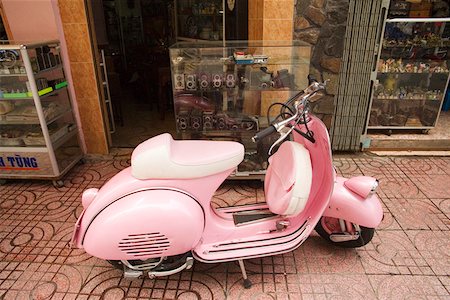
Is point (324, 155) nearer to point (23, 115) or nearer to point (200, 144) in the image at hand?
point (200, 144)

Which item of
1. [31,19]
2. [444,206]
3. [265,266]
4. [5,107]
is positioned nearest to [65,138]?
[5,107]

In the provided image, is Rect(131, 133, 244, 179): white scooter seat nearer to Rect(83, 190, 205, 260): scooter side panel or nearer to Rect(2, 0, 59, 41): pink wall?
Rect(83, 190, 205, 260): scooter side panel

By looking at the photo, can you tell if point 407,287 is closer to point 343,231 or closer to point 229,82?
point 343,231

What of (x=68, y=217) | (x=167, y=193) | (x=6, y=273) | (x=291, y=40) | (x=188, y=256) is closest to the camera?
(x=167, y=193)

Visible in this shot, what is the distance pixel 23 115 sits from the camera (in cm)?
290

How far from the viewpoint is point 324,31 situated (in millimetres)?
3168

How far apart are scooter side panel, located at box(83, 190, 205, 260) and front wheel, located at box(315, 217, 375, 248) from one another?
966 millimetres

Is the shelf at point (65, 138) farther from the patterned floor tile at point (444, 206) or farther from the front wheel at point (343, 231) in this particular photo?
the patterned floor tile at point (444, 206)

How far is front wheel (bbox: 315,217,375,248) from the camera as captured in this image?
2119 millimetres

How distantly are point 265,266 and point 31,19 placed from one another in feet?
10.1

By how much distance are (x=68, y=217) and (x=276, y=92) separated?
6.69 ft

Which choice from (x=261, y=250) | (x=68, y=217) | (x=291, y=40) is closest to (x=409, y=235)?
(x=261, y=250)

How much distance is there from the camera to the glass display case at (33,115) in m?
2.73

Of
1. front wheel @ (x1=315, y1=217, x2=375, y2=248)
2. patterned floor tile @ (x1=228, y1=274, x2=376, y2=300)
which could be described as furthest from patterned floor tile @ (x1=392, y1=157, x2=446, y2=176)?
patterned floor tile @ (x1=228, y1=274, x2=376, y2=300)
